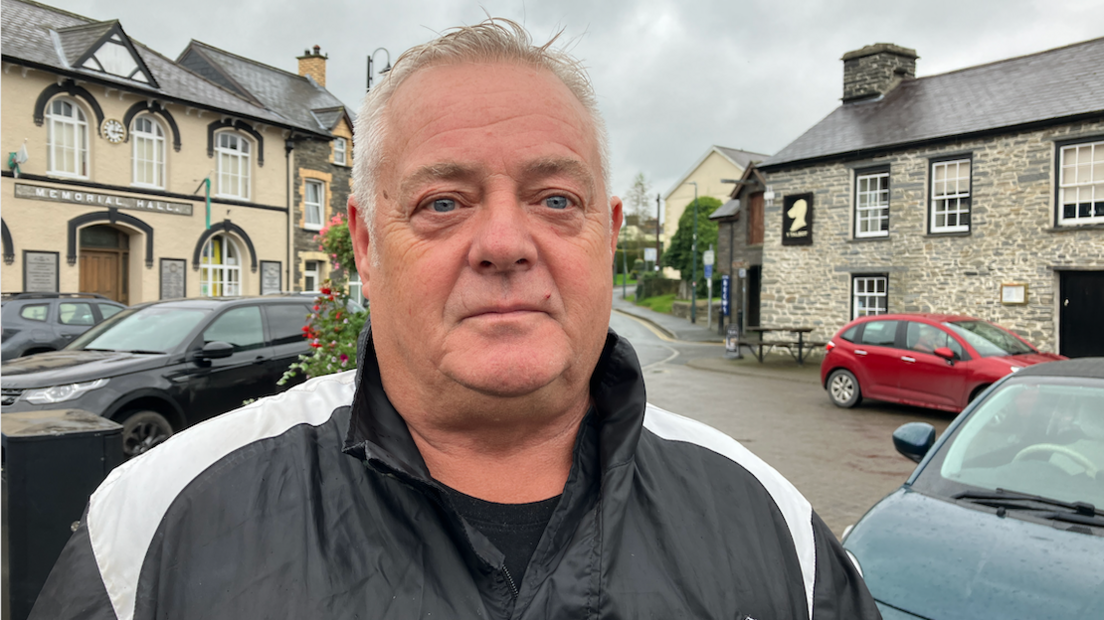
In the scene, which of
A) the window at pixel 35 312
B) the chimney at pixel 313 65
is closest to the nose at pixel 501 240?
the window at pixel 35 312

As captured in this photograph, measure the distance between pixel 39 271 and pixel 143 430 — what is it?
47.0 feet

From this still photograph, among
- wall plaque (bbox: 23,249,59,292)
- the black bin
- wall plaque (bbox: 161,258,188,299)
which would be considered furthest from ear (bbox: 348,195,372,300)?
wall plaque (bbox: 161,258,188,299)

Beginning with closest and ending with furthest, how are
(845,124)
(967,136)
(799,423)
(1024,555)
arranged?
(1024,555)
(799,423)
(967,136)
(845,124)

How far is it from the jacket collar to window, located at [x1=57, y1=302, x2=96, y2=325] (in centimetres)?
1407

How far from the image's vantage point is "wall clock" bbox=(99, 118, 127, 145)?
19453 mm

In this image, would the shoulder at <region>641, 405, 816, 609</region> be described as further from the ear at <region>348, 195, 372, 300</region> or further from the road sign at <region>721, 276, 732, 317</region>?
the road sign at <region>721, 276, 732, 317</region>

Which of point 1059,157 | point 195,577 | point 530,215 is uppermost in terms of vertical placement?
point 1059,157

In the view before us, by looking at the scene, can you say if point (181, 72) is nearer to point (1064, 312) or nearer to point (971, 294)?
point (971, 294)

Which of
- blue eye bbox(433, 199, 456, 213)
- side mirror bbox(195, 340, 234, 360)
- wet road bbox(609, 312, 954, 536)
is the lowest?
wet road bbox(609, 312, 954, 536)

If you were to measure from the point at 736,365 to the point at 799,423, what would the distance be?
8053mm

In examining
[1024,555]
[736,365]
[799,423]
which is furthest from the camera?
[736,365]

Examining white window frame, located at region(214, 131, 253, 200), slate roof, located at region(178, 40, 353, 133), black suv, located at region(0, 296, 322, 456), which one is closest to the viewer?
black suv, located at region(0, 296, 322, 456)

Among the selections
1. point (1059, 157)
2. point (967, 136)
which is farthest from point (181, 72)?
point (1059, 157)

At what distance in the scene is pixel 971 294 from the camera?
689 inches
